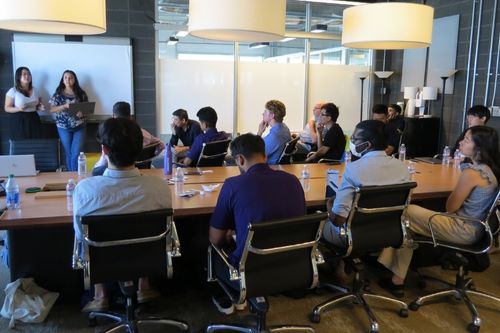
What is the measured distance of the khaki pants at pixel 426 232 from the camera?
271 cm

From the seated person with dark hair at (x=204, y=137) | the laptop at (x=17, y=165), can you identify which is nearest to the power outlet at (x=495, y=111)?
the seated person with dark hair at (x=204, y=137)

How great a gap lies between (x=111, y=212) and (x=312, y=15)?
6.27m

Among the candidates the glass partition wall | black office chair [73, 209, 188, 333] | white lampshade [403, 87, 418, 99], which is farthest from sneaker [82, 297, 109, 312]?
white lampshade [403, 87, 418, 99]

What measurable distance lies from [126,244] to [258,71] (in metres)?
5.57

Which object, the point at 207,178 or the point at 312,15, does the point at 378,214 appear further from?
the point at 312,15

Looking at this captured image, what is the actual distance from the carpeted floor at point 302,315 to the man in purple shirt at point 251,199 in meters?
0.67

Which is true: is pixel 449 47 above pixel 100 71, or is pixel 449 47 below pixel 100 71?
above

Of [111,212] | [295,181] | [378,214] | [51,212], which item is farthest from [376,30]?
[51,212]

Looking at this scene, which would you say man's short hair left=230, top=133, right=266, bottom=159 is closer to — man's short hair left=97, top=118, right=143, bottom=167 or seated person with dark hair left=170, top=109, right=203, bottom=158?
man's short hair left=97, top=118, right=143, bottom=167

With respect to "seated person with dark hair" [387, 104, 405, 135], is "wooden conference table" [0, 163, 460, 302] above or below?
below

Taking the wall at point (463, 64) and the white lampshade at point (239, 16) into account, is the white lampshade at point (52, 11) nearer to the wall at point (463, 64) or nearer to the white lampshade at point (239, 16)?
the white lampshade at point (239, 16)

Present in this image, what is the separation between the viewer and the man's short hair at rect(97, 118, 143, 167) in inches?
82.7

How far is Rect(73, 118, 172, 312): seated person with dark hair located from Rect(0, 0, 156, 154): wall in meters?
4.66

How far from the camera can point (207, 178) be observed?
11.3 ft
